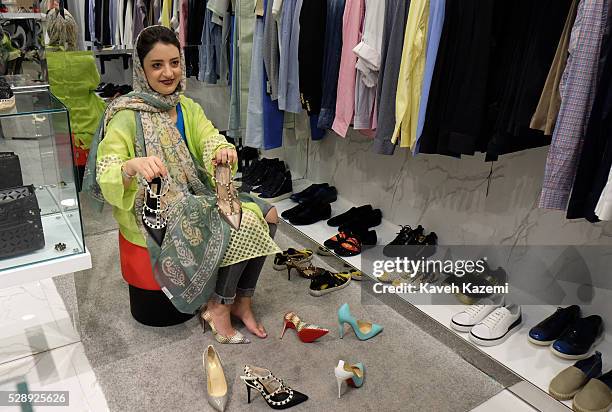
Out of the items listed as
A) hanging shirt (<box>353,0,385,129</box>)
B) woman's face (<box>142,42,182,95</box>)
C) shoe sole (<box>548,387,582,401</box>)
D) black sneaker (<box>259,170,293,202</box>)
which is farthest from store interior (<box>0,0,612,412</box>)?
black sneaker (<box>259,170,293,202</box>)

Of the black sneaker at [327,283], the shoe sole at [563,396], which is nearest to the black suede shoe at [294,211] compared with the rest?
the black sneaker at [327,283]

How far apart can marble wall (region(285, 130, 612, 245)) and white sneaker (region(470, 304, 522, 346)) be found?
1.16 ft

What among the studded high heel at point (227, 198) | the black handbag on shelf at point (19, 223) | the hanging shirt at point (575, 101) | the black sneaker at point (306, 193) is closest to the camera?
the hanging shirt at point (575, 101)

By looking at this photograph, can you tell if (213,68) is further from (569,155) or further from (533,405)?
(533,405)

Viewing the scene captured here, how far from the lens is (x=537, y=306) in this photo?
221cm

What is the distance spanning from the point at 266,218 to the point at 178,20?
1.31 metres

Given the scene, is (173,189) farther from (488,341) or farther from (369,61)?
(488,341)

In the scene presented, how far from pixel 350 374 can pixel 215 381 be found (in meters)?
0.46

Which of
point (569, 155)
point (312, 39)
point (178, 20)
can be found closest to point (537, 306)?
point (569, 155)

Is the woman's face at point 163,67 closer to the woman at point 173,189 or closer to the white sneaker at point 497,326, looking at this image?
the woman at point 173,189

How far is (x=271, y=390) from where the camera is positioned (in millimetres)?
1748

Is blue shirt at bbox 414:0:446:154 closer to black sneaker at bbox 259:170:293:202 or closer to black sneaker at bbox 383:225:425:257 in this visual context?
black sneaker at bbox 383:225:425:257

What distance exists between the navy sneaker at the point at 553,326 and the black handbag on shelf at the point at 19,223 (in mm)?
1769

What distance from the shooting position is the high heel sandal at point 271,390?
5.65 feet
